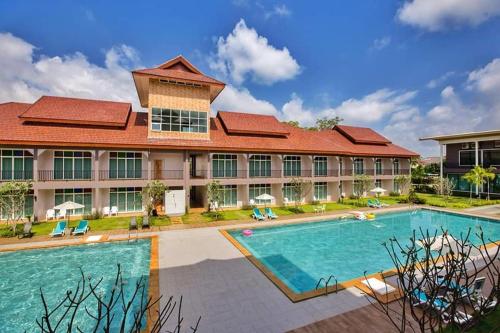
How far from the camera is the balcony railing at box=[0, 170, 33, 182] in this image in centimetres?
1923

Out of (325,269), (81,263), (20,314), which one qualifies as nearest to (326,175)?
(325,269)

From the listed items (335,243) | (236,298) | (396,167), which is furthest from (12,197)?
(396,167)

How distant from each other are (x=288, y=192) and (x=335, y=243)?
446 inches

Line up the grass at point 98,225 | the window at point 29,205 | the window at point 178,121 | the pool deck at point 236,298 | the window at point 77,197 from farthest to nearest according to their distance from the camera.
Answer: the window at point 178,121 < the window at point 77,197 < the window at point 29,205 < the grass at point 98,225 < the pool deck at point 236,298

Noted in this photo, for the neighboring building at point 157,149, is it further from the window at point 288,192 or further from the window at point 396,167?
the window at point 396,167

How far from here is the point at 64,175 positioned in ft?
68.2

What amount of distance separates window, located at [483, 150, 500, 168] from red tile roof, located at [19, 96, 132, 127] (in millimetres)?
42570

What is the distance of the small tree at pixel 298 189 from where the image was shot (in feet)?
82.2

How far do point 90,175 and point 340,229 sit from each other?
20.0 meters

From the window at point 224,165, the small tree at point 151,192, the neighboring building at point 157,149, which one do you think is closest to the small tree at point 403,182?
the neighboring building at point 157,149

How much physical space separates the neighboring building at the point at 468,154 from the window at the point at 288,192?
78.5 ft

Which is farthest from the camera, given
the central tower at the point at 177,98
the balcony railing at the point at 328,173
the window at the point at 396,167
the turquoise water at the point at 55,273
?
the window at the point at 396,167

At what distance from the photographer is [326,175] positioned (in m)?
30.2

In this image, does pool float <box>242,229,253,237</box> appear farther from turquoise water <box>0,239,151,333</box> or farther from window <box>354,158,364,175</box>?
window <box>354,158,364,175</box>
